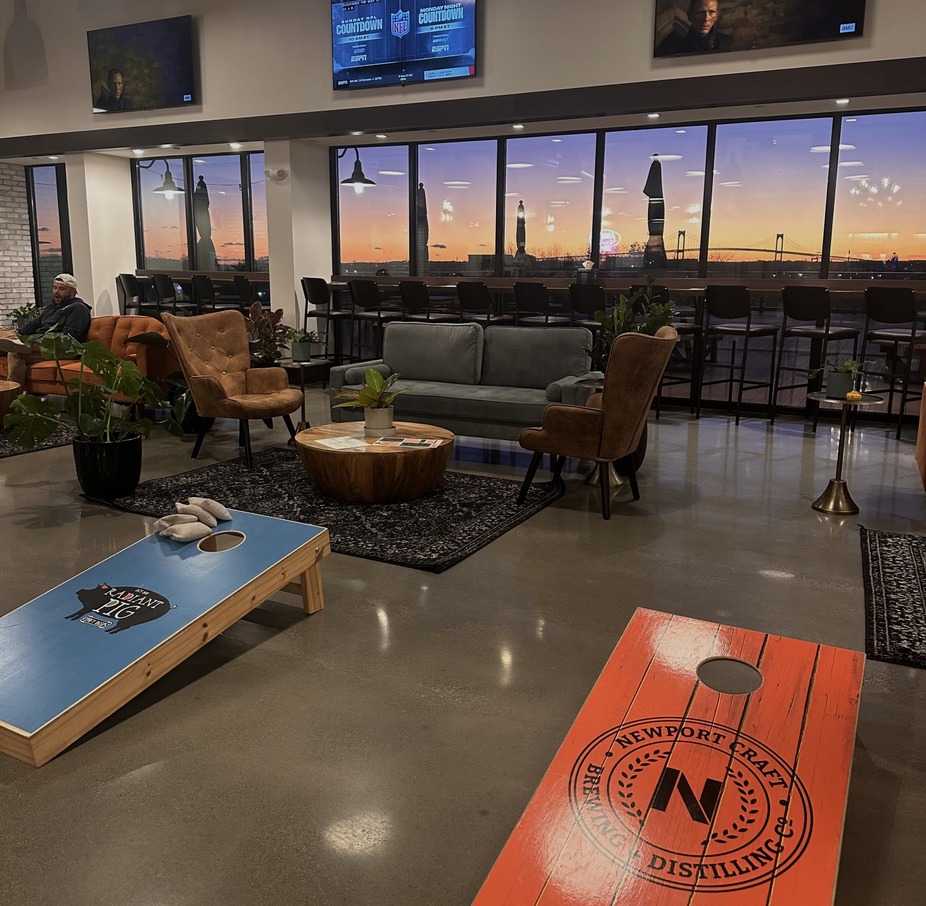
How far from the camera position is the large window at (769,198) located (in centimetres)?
777

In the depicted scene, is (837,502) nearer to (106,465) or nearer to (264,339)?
(106,465)

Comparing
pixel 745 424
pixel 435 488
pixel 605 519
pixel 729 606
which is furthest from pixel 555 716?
pixel 745 424

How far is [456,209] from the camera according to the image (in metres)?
9.76

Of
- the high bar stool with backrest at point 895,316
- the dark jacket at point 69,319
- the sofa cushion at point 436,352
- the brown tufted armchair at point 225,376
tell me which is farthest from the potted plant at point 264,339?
the high bar stool with backrest at point 895,316

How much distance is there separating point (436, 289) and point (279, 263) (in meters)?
2.06

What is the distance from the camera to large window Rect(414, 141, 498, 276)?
955 centimetres

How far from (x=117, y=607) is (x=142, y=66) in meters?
9.61

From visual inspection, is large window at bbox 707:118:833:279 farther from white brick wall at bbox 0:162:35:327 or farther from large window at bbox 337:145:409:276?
white brick wall at bbox 0:162:35:327

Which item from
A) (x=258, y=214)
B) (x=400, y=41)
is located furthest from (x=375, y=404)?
(x=258, y=214)

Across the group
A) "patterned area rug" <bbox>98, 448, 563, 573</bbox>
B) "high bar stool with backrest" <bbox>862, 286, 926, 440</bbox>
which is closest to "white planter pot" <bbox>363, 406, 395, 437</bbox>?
"patterned area rug" <bbox>98, 448, 563, 573</bbox>

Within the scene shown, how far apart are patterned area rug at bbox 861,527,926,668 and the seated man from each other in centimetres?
578

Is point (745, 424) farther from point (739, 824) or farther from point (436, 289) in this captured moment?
point (739, 824)

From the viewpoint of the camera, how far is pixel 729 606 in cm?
330

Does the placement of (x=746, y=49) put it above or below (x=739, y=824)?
above
